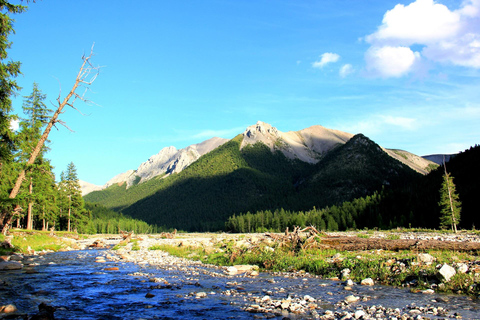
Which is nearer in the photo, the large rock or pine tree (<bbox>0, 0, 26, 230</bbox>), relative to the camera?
pine tree (<bbox>0, 0, 26, 230</bbox>)

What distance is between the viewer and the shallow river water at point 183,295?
10.5 meters

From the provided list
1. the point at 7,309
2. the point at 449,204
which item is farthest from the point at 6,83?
the point at 449,204

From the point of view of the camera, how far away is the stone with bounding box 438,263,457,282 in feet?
42.2

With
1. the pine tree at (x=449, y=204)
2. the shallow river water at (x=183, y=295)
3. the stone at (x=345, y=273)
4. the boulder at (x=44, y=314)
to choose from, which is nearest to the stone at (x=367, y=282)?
the shallow river water at (x=183, y=295)

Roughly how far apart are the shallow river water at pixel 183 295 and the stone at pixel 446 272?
1171 millimetres

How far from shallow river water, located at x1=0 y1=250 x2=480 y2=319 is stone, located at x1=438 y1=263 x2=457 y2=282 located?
1171 millimetres

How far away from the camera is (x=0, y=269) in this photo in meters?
18.8

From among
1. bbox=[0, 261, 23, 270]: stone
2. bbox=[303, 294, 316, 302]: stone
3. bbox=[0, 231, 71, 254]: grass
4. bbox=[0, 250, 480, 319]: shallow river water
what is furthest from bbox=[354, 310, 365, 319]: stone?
bbox=[0, 231, 71, 254]: grass

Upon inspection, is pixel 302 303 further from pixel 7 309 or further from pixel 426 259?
pixel 7 309

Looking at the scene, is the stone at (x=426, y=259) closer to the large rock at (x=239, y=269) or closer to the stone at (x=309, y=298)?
the stone at (x=309, y=298)

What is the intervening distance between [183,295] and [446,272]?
1173 centimetres

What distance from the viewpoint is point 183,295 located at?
13.4 meters

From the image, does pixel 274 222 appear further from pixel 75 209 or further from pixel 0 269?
pixel 0 269

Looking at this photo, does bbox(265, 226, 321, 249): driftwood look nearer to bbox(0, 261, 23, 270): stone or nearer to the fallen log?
the fallen log
